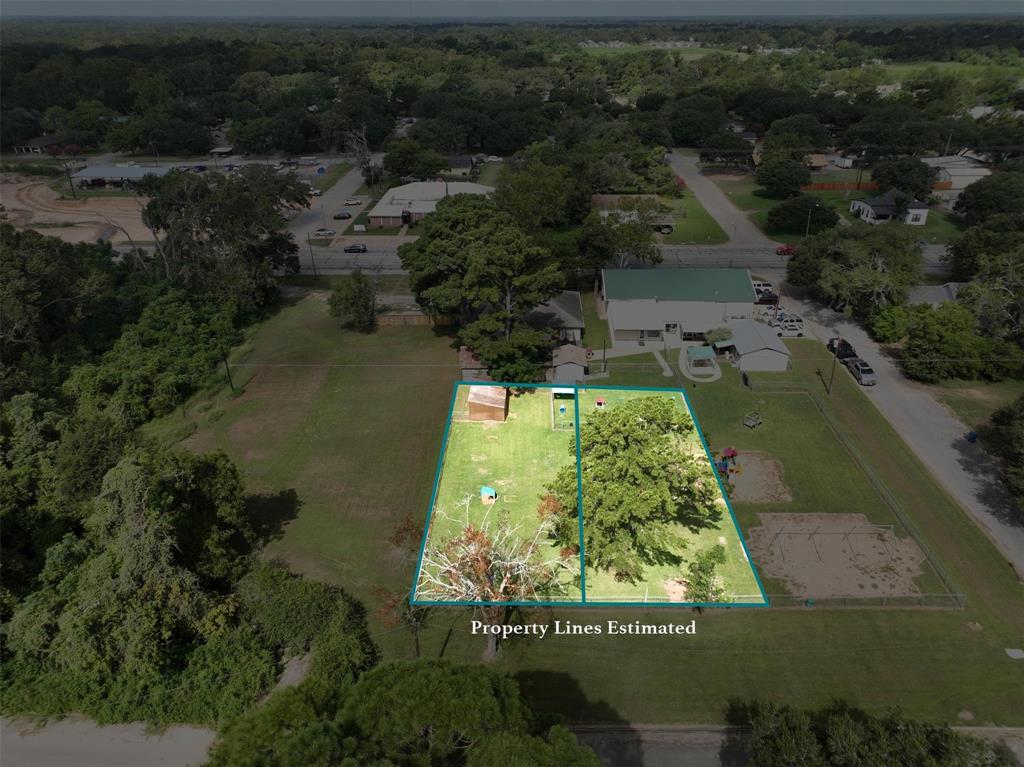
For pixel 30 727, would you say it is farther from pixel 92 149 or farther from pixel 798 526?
pixel 92 149

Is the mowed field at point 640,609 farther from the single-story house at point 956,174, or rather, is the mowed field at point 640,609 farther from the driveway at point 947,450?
the single-story house at point 956,174

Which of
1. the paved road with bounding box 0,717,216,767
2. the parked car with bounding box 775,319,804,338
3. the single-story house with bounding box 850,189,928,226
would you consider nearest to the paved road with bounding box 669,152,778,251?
the single-story house with bounding box 850,189,928,226

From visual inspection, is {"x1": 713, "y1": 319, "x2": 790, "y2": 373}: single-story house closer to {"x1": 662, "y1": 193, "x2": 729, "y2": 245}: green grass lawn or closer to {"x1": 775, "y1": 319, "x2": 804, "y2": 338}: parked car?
{"x1": 775, "y1": 319, "x2": 804, "y2": 338}: parked car

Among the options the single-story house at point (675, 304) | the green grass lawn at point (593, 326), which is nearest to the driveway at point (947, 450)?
the single-story house at point (675, 304)

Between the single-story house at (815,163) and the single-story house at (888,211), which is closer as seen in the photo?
the single-story house at (888,211)

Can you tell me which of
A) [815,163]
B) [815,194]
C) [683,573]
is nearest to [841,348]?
[683,573]
